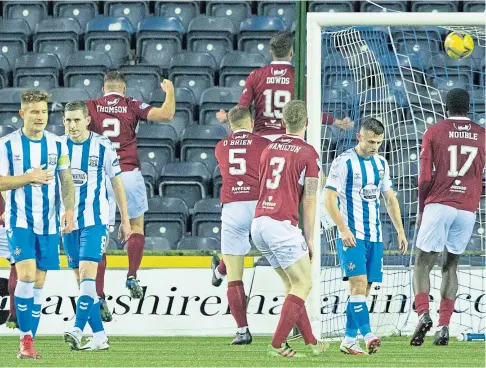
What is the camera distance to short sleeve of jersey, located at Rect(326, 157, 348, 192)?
9.37 meters

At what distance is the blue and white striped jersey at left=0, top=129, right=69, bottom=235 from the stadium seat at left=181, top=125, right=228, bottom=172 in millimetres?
5334

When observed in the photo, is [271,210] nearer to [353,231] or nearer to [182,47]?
Result: [353,231]

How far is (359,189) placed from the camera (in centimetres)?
952

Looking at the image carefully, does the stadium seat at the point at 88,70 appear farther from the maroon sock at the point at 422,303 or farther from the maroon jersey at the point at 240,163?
the maroon sock at the point at 422,303

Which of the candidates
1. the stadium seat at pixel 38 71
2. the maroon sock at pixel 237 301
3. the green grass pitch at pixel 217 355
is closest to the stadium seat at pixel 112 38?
the stadium seat at pixel 38 71

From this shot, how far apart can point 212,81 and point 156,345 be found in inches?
217

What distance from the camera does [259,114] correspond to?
10.6 m

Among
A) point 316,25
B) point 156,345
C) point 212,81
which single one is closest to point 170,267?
point 156,345

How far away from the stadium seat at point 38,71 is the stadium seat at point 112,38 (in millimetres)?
613

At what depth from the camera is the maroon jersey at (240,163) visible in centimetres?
1020

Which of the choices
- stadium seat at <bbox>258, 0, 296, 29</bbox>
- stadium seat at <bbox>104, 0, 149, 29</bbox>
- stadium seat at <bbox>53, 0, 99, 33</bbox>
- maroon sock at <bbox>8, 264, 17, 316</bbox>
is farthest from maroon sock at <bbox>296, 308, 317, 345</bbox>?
stadium seat at <bbox>53, 0, 99, 33</bbox>

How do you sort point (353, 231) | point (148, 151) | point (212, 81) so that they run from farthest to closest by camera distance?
point (212, 81)
point (148, 151)
point (353, 231)

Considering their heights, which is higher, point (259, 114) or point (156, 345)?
point (259, 114)

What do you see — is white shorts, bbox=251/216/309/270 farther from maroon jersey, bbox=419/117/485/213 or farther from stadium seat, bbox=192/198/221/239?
stadium seat, bbox=192/198/221/239
